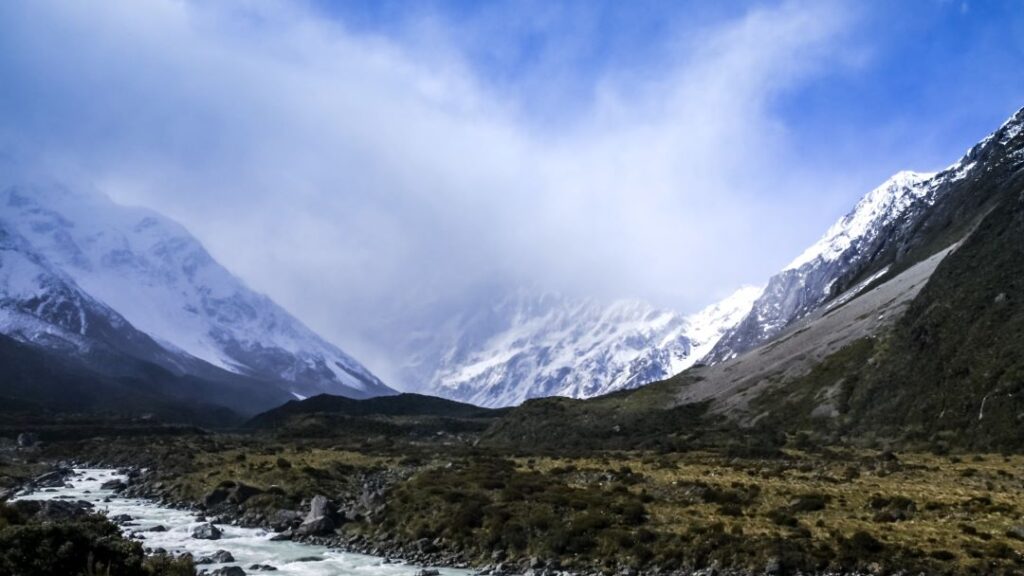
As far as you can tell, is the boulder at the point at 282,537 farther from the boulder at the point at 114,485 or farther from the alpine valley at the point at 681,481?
the boulder at the point at 114,485

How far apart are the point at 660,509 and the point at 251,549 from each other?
1991cm

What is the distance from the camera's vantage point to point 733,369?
116750mm

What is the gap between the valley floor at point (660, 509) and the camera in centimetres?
2836

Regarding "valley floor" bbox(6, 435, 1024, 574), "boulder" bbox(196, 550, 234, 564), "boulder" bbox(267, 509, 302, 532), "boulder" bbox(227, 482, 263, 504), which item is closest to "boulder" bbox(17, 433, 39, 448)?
"valley floor" bbox(6, 435, 1024, 574)

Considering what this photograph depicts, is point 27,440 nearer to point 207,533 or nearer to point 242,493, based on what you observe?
point 242,493

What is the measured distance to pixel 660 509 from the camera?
37.2m

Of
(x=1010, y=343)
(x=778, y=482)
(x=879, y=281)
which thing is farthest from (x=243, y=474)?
(x=879, y=281)

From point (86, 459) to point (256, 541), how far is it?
66.2 metres

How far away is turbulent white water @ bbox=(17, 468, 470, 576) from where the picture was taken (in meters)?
32.4

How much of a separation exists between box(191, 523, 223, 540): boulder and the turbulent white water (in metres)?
0.33

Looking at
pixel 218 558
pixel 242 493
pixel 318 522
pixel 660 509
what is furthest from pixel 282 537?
pixel 660 509

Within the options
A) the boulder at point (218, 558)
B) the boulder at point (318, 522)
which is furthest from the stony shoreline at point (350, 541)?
the boulder at point (218, 558)

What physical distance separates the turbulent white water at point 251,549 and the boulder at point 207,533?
0.33 meters

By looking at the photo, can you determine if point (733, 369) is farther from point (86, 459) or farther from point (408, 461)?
point (86, 459)
